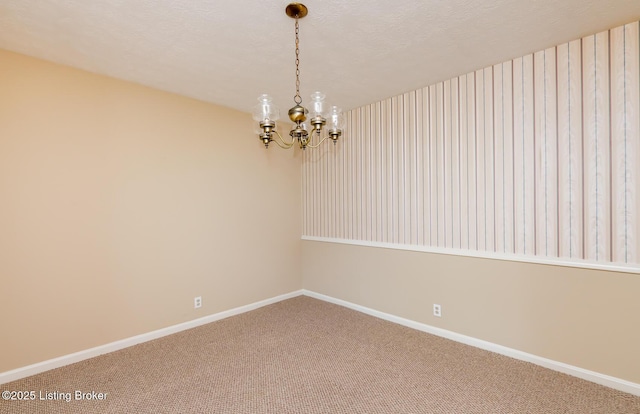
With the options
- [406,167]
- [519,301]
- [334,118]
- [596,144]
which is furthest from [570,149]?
[334,118]

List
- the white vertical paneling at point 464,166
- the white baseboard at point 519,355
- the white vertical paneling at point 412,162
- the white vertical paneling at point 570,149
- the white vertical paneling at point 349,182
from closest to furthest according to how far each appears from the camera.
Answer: the white baseboard at point 519,355
the white vertical paneling at point 570,149
the white vertical paneling at point 464,166
the white vertical paneling at point 412,162
the white vertical paneling at point 349,182

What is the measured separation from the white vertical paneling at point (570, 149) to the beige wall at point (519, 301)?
0.86 feet

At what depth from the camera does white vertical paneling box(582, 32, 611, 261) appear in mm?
2262

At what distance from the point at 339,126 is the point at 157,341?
283 cm

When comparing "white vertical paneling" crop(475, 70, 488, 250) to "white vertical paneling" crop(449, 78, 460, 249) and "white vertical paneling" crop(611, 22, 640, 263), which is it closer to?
"white vertical paneling" crop(449, 78, 460, 249)

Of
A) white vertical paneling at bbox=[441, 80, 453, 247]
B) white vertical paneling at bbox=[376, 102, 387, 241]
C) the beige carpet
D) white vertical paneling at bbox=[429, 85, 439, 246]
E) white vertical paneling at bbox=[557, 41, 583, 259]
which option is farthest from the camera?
white vertical paneling at bbox=[376, 102, 387, 241]

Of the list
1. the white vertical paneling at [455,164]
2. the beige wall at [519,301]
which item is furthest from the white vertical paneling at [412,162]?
the white vertical paneling at [455,164]

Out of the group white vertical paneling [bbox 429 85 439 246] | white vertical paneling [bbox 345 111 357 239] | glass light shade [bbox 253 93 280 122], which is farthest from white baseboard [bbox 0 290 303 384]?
glass light shade [bbox 253 93 280 122]

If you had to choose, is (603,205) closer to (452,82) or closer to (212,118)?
(452,82)

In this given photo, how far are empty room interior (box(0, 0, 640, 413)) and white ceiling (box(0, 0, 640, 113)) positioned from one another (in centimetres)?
2

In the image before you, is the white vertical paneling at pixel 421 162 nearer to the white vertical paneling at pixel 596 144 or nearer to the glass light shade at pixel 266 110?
the white vertical paneling at pixel 596 144

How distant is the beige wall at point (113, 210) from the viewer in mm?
2475

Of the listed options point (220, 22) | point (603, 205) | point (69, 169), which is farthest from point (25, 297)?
point (603, 205)

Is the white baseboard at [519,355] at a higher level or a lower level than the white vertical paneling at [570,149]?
lower
